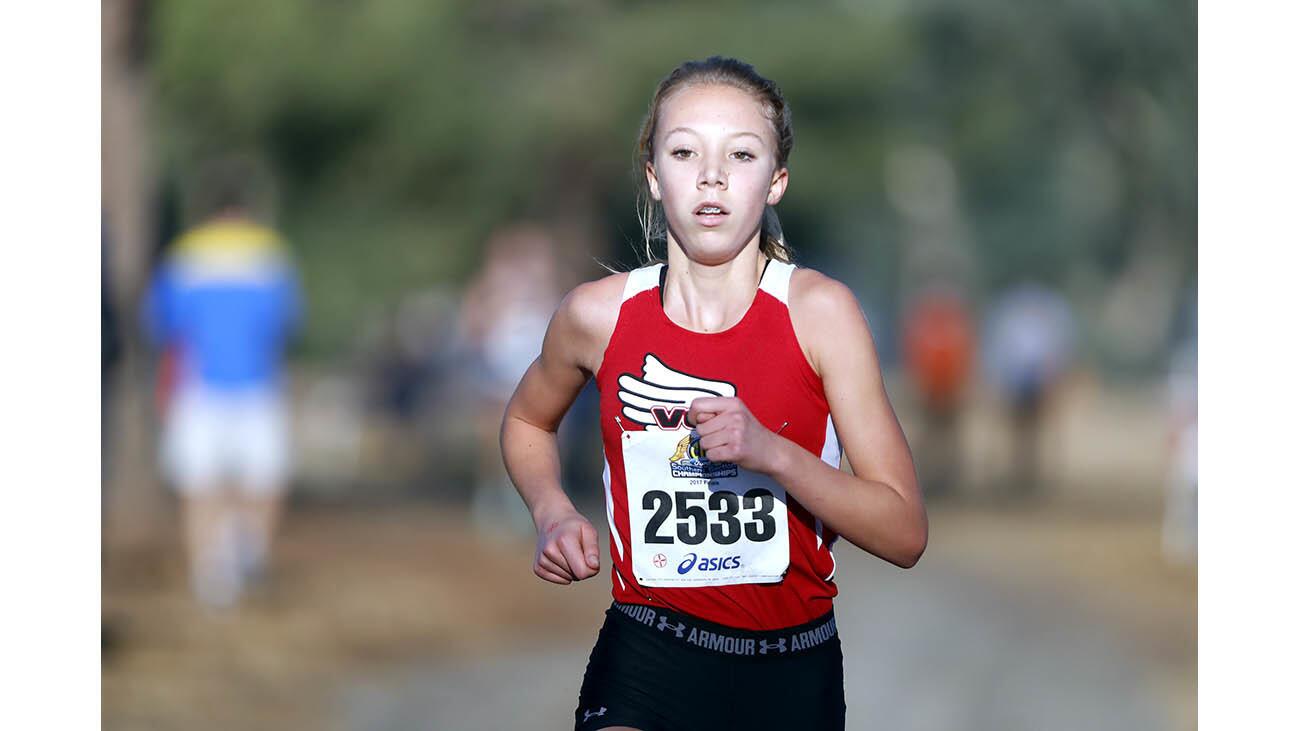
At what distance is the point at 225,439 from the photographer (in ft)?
35.8

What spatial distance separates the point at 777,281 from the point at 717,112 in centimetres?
38

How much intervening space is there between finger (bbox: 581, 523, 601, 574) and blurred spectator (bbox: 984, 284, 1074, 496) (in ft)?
52.3

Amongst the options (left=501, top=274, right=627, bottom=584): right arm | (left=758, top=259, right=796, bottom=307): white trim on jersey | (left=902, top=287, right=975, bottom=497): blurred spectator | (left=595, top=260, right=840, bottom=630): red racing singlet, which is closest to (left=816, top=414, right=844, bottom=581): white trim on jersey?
(left=595, top=260, right=840, bottom=630): red racing singlet

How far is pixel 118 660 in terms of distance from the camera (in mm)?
9203

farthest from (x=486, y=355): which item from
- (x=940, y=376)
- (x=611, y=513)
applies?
(x=611, y=513)

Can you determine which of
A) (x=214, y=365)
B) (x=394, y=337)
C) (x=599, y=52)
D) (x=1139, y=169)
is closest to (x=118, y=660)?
(x=214, y=365)

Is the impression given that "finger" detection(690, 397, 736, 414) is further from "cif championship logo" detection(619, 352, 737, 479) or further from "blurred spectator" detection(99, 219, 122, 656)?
"blurred spectator" detection(99, 219, 122, 656)

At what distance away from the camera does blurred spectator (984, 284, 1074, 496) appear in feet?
62.8

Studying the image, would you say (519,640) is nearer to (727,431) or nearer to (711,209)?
(711,209)

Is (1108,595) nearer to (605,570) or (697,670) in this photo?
(605,570)

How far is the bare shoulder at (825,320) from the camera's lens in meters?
3.64

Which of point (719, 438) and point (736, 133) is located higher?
point (736, 133)

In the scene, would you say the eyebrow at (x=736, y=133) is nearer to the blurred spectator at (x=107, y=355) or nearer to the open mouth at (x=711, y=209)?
the open mouth at (x=711, y=209)

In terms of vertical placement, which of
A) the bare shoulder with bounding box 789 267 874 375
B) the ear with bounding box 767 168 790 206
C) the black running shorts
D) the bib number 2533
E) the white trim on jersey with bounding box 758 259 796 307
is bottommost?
the black running shorts
